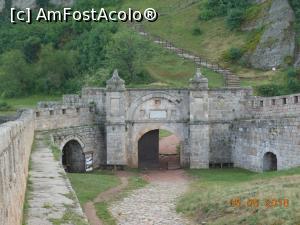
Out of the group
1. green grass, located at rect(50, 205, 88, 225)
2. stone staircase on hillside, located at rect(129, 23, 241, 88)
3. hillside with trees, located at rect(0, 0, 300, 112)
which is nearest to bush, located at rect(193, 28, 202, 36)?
hillside with trees, located at rect(0, 0, 300, 112)

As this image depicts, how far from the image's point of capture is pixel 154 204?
23.8 metres

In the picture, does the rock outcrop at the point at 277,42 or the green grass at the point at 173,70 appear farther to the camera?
the rock outcrop at the point at 277,42

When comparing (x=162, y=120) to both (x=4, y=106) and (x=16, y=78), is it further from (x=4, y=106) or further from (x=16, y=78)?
(x=16, y=78)

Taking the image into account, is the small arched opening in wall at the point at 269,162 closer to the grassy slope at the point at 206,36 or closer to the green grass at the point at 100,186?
the green grass at the point at 100,186

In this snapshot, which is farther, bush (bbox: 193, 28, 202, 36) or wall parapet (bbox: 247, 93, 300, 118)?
bush (bbox: 193, 28, 202, 36)

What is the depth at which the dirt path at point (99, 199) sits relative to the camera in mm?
20781

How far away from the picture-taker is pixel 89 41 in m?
62.5

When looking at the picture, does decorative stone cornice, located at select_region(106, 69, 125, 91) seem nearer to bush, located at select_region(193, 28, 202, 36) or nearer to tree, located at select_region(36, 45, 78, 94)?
tree, located at select_region(36, 45, 78, 94)

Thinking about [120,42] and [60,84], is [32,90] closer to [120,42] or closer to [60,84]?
[60,84]

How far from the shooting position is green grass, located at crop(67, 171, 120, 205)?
2436cm

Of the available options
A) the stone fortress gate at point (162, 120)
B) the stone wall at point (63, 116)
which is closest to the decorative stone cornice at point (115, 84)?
the stone fortress gate at point (162, 120)

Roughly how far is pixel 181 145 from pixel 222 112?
2.76 meters
